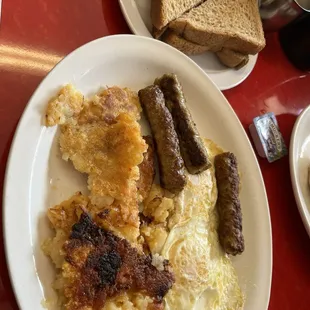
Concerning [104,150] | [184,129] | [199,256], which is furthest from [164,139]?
[199,256]

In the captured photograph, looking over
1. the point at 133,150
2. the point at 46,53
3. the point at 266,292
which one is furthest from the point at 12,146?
the point at 266,292

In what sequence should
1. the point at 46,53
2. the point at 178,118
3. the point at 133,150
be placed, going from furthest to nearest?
the point at 178,118, the point at 46,53, the point at 133,150

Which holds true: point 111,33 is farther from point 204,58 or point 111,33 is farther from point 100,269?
point 100,269

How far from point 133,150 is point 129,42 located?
1.95ft

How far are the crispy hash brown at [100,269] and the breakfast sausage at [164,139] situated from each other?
385mm

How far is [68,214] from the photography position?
172 centimetres

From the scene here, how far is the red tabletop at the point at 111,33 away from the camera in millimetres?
1884

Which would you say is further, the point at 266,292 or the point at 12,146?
the point at 266,292

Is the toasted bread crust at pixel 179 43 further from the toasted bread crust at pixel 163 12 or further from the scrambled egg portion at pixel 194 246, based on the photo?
the scrambled egg portion at pixel 194 246

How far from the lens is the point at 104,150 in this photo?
1.89m

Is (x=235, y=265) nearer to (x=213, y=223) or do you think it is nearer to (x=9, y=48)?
(x=213, y=223)

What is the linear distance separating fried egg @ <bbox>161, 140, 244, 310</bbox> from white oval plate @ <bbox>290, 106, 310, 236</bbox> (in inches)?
26.5

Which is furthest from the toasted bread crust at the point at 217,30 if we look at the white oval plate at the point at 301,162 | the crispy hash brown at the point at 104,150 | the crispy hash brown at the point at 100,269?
the crispy hash brown at the point at 100,269

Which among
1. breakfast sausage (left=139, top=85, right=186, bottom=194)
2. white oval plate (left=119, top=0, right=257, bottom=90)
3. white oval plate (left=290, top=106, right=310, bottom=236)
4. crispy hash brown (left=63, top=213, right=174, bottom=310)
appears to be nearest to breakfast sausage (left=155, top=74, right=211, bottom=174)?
breakfast sausage (left=139, top=85, right=186, bottom=194)
